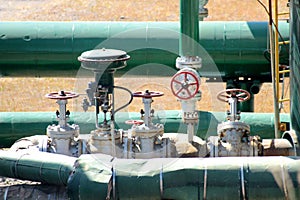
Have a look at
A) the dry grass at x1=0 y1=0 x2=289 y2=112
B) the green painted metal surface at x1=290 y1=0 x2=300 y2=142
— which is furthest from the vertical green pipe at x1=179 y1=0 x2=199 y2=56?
the dry grass at x1=0 y1=0 x2=289 y2=112

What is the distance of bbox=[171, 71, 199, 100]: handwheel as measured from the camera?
951cm

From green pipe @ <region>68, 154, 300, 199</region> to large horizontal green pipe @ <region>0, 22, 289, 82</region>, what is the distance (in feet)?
12.4

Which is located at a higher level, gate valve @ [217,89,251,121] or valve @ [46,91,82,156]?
gate valve @ [217,89,251,121]

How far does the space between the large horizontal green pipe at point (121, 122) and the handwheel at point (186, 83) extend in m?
1.10

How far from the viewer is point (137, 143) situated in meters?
9.47

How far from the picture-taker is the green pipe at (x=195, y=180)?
8555mm

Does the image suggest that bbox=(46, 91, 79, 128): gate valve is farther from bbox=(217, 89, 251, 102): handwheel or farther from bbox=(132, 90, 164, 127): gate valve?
bbox=(217, 89, 251, 102): handwheel

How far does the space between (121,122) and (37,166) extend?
1938 mm

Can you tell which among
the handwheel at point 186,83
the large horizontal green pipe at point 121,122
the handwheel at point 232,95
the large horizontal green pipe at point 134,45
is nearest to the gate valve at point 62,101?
the handwheel at point 186,83

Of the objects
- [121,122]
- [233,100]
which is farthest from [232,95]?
[121,122]

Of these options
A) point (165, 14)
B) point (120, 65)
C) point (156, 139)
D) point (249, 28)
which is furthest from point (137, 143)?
point (165, 14)

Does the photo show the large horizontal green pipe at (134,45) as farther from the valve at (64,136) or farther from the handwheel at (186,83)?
the valve at (64,136)

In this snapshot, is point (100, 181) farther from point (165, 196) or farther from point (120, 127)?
point (120, 127)

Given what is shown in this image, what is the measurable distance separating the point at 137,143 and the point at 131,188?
2.99 feet
